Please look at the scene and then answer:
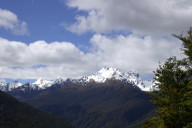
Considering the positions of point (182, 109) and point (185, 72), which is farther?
point (185, 72)

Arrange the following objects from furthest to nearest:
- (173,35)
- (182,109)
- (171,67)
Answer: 1. (171,67)
2. (173,35)
3. (182,109)

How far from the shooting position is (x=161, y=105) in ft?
116

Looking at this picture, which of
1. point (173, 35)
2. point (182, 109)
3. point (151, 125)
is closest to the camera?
point (182, 109)

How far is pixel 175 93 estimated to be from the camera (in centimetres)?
3300

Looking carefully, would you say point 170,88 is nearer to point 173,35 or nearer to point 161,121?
point 161,121

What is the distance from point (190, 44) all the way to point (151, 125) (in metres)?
15.9

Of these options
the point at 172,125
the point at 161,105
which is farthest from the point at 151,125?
the point at 172,125

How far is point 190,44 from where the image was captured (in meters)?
32.1

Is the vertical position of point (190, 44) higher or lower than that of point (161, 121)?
higher

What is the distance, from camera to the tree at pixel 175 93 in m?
31.2

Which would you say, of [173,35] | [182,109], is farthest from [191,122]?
[173,35]

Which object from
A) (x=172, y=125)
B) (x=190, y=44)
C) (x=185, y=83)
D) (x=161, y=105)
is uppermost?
(x=190, y=44)

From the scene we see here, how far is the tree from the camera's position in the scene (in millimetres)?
31202

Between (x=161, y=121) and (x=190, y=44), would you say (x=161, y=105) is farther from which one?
(x=190, y=44)
